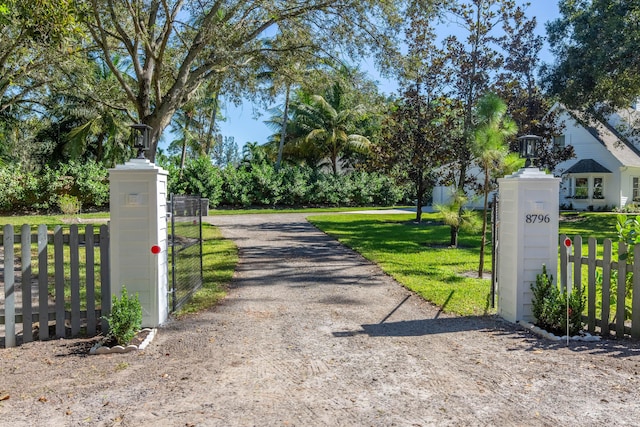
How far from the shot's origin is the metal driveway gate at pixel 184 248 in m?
6.28

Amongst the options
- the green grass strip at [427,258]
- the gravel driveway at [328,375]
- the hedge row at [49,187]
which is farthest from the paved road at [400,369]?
the hedge row at [49,187]

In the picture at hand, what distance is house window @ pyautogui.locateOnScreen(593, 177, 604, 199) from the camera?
97.0 feet

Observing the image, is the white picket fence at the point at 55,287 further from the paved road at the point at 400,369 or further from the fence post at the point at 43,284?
the paved road at the point at 400,369

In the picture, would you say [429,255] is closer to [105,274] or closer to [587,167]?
[105,274]

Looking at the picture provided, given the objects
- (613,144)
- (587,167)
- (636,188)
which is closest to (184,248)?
(613,144)

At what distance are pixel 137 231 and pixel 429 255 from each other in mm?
7791

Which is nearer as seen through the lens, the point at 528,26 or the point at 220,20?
the point at 220,20

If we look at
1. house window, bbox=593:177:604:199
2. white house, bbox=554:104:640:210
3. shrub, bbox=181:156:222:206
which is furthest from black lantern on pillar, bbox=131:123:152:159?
house window, bbox=593:177:604:199

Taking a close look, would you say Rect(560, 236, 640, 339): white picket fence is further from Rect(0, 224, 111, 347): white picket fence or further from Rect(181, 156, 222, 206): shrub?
Rect(181, 156, 222, 206): shrub

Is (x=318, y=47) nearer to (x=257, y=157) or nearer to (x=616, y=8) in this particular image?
(x=616, y=8)

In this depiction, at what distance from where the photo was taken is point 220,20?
37.2 feet

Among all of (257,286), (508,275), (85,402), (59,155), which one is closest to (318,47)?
(257,286)

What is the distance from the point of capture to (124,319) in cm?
489

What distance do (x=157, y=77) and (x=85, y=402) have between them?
10.2 meters
